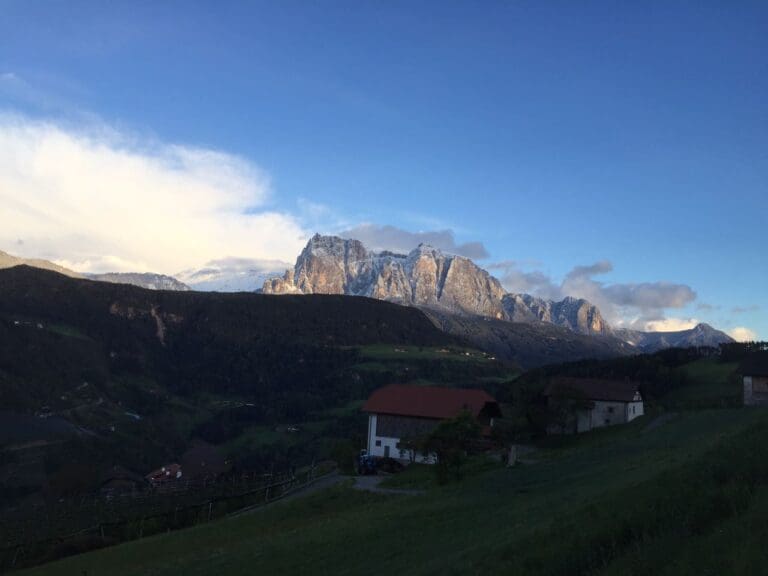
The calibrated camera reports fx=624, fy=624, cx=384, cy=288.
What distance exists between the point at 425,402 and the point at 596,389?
22313 mm

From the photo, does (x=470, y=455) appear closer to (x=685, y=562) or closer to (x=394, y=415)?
(x=394, y=415)

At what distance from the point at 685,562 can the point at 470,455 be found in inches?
1972

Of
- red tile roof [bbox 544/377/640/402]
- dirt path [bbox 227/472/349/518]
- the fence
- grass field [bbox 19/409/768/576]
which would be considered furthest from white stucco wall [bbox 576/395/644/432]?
dirt path [bbox 227/472/349/518]

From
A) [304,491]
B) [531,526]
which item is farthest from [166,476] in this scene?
[531,526]

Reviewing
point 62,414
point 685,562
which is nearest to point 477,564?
point 685,562

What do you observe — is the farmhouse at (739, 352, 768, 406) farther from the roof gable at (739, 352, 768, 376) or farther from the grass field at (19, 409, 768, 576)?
the grass field at (19, 409, 768, 576)

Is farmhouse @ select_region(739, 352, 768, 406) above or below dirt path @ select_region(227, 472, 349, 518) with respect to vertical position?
above

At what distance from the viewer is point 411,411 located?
77.8m

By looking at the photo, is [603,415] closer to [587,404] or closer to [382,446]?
[587,404]

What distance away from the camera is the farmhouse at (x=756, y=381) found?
6456cm

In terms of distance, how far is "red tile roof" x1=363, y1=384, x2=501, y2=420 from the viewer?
7750cm

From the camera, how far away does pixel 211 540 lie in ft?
123

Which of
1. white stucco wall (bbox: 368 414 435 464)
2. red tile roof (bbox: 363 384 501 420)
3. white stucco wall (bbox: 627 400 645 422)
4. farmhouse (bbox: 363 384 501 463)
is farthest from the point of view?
white stucco wall (bbox: 627 400 645 422)

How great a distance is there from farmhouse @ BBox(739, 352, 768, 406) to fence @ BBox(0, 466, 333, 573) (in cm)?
4607
